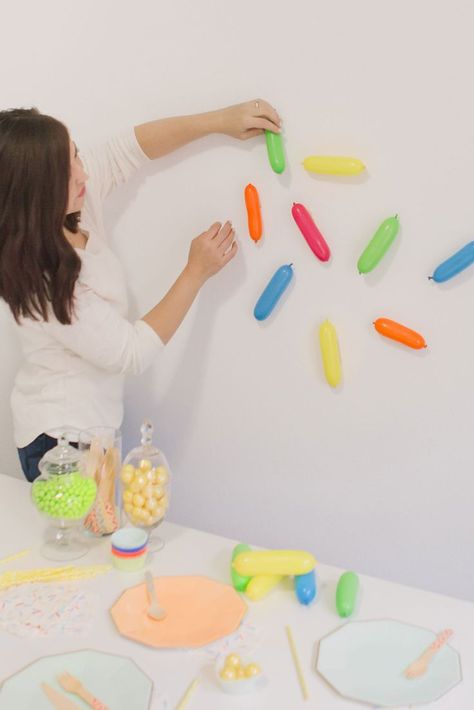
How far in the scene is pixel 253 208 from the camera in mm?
1679

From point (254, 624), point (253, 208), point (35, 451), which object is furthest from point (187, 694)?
point (253, 208)

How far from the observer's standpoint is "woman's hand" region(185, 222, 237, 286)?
1.67 m

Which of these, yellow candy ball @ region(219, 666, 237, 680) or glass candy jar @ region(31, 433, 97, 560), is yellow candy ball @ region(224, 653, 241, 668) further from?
glass candy jar @ region(31, 433, 97, 560)

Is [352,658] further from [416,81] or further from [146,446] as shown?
[416,81]

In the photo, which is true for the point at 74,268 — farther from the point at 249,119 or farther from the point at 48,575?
the point at 48,575

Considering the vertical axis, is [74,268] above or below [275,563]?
above

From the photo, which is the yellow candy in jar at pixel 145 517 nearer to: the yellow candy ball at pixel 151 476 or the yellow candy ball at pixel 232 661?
the yellow candy ball at pixel 151 476

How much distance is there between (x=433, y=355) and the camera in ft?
5.20

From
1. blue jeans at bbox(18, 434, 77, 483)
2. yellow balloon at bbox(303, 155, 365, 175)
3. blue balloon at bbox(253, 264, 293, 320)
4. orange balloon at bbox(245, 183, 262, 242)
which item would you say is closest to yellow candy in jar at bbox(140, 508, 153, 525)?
blue jeans at bbox(18, 434, 77, 483)

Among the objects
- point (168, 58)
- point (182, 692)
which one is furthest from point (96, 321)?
point (182, 692)

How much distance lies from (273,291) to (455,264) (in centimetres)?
40

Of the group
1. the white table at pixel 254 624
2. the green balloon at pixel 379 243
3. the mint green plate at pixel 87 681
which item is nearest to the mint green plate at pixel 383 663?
the white table at pixel 254 624

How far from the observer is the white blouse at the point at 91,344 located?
155 cm

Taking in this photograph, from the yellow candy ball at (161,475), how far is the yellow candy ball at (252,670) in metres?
0.40
